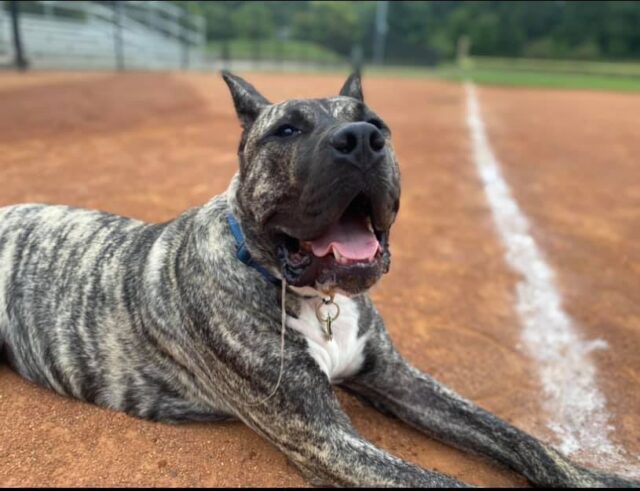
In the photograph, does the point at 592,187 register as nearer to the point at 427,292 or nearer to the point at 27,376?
the point at 427,292

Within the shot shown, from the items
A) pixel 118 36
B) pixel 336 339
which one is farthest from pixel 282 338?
pixel 118 36

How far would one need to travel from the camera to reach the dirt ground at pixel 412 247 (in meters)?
3.05

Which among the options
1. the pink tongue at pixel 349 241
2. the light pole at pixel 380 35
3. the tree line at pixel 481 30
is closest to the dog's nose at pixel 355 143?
the pink tongue at pixel 349 241

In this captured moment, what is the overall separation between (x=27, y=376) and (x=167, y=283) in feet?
3.50

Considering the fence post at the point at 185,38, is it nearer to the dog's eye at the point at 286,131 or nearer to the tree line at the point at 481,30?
the tree line at the point at 481,30


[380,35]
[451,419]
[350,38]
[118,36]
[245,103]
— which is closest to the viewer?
[245,103]

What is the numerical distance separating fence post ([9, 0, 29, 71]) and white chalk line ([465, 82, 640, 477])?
45.4 feet

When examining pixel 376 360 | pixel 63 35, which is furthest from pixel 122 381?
pixel 63 35

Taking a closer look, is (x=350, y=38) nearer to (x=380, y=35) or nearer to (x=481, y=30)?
(x=380, y=35)

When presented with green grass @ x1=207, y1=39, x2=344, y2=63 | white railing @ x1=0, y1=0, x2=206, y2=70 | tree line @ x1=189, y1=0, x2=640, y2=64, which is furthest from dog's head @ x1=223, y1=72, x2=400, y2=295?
tree line @ x1=189, y1=0, x2=640, y2=64

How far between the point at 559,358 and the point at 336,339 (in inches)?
80.1

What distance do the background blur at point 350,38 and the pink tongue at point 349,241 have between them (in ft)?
43.5

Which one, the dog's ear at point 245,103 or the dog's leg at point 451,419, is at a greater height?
the dog's ear at point 245,103

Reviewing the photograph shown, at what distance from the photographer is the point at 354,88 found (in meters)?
3.61
